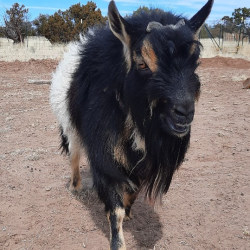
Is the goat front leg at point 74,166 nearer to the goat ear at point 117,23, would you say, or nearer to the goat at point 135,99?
the goat at point 135,99

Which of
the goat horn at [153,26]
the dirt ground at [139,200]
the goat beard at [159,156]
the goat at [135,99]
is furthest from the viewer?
the dirt ground at [139,200]

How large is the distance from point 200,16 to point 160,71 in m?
0.91

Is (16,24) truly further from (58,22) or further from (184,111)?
(184,111)

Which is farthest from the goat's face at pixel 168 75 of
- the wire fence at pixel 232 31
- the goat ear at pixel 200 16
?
the wire fence at pixel 232 31

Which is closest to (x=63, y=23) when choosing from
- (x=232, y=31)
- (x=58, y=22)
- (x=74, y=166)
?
(x=58, y=22)

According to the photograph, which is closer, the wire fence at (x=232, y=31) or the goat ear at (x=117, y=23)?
the goat ear at (x=117, y=23)

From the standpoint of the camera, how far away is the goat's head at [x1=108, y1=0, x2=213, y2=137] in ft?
8.80

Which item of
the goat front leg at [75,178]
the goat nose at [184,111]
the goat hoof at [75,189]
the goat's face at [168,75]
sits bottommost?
the goat hoof at [75,189]

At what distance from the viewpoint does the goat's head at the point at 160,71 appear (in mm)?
2682

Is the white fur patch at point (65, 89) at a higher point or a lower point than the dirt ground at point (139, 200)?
higher

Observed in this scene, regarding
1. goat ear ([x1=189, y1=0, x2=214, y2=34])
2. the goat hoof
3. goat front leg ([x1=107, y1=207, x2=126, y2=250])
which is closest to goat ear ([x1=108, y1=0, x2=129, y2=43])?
goat ear ([x1=189, y1=0, x2=214, y2=34])

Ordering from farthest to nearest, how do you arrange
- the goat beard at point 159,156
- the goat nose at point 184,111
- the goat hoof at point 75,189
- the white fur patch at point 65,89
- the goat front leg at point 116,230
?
the goat hoof at point 75,189
the white fur patch at point 65,89
the goat front leg at point 116,230
the goat beard at point 159,156
the goat nose at point 184,111

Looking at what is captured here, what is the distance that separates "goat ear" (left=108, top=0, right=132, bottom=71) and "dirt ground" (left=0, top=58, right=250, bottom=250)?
2074 millimetres

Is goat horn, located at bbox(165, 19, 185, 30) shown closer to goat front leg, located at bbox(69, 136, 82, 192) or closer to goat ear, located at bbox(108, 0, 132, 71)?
goat ear, located at bbox(108, 0, 132, 71)
